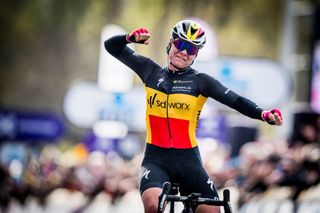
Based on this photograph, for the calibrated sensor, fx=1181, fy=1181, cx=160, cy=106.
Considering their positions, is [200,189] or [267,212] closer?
[200,189]

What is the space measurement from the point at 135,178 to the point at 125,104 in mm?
6129

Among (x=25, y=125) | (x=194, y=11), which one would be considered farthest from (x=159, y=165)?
(x=194, y=11)

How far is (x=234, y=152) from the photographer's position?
2170 centimetres

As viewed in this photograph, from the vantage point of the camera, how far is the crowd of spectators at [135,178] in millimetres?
17047

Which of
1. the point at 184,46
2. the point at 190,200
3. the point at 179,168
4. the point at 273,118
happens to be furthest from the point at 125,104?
the point at 273,118

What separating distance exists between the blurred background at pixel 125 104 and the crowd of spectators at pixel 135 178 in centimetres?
3

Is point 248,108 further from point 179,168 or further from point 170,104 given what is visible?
point 179,168

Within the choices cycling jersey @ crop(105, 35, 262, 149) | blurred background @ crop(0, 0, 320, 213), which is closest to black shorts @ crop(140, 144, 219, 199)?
cycling jersey @ crop(105, 35, 262, 149)

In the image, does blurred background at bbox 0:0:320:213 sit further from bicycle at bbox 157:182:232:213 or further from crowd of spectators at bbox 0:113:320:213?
bicycle at bbox 157:182:232:213

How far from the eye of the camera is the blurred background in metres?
18.0

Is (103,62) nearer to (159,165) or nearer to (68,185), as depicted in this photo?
(68,185)

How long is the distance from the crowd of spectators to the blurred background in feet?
0.10

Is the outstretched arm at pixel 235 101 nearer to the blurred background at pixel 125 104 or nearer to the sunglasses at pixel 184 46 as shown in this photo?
the sunglasses at pixel 184 46

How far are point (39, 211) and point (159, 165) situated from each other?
47.9 feet
